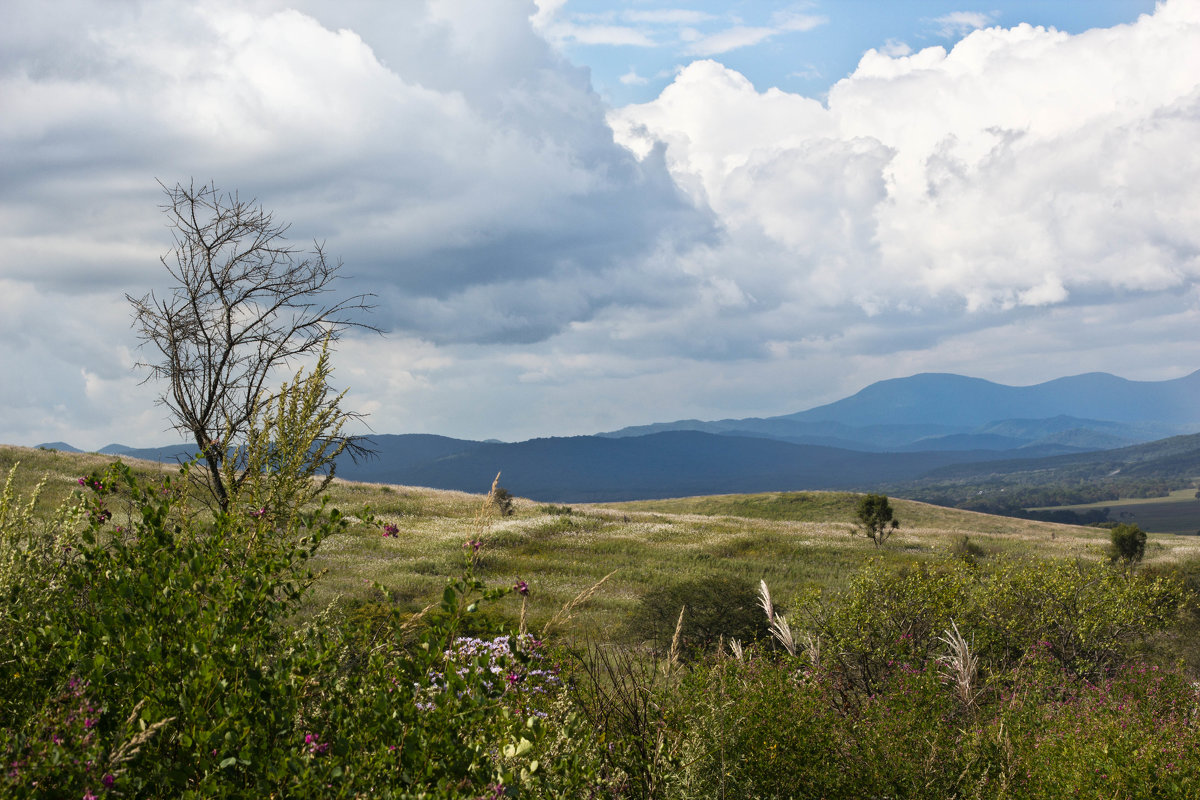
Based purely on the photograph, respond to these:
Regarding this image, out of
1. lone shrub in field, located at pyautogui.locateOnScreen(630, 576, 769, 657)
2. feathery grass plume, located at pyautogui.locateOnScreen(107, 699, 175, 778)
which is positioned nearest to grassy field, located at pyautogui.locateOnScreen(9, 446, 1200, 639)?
lone shrub in field, located at pyautogui.locateOnScreen(630, 576, 769, 657)

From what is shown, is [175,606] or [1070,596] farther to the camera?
[1070,596]

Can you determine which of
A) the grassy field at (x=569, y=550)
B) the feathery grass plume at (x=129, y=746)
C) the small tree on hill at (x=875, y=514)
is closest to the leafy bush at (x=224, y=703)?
the feathery grass plume at (x=129, y=746)

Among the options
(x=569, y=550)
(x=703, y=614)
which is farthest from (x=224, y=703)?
(x=569, y=550)

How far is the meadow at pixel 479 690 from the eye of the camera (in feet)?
9.49

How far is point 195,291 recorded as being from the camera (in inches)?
535

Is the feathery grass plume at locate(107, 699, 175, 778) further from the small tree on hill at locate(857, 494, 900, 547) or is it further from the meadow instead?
the small tree on hill at locate(857, 494, 900, 547)

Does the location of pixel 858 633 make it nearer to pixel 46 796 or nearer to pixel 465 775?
pixel 465 775

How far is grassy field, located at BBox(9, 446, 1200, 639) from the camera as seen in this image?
23.0m

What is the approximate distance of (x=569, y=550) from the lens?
114 ft

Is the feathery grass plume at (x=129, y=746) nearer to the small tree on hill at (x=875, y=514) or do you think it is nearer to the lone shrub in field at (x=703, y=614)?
the lone shrub in field at (x=703, y=614)

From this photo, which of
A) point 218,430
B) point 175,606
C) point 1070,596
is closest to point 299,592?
point 175,606

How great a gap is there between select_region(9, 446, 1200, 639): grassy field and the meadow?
5.16 meters

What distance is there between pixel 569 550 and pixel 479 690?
32.2 meters

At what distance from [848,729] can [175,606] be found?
224 inches
